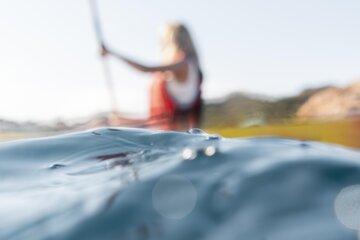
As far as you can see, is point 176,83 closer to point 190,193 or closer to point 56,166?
point 56,166

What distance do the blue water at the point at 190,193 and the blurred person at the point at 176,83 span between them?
3.18 m

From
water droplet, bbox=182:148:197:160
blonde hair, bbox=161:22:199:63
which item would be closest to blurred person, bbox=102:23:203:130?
blonde hair, bbox=161:22:199:63

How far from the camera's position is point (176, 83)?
4887 millimetres

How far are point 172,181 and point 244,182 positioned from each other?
6.4 inches

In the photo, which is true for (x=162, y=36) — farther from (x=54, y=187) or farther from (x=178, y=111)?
(x=54, y=187)

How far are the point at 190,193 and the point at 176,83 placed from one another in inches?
145

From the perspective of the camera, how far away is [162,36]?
16.4ft

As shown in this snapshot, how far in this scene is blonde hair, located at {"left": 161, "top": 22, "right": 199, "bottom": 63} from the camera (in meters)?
4.87

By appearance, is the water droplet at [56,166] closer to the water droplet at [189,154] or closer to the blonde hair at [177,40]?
the water droplet at [189,154]

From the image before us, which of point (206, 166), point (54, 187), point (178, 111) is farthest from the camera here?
point (178, 111)

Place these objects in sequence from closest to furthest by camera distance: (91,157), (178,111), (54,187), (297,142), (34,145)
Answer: (54,187), (297,142), (91,157), (34,145), (178,111)

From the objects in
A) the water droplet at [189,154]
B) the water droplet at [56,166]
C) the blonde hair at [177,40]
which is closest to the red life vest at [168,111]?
the blonde hair at [177,40]

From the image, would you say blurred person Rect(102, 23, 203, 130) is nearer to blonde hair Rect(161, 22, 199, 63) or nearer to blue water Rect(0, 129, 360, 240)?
blonde hair Rect(161, 22, 199, 63)

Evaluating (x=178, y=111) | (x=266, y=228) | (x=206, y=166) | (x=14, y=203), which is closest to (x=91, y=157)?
(x=14, y=203)
